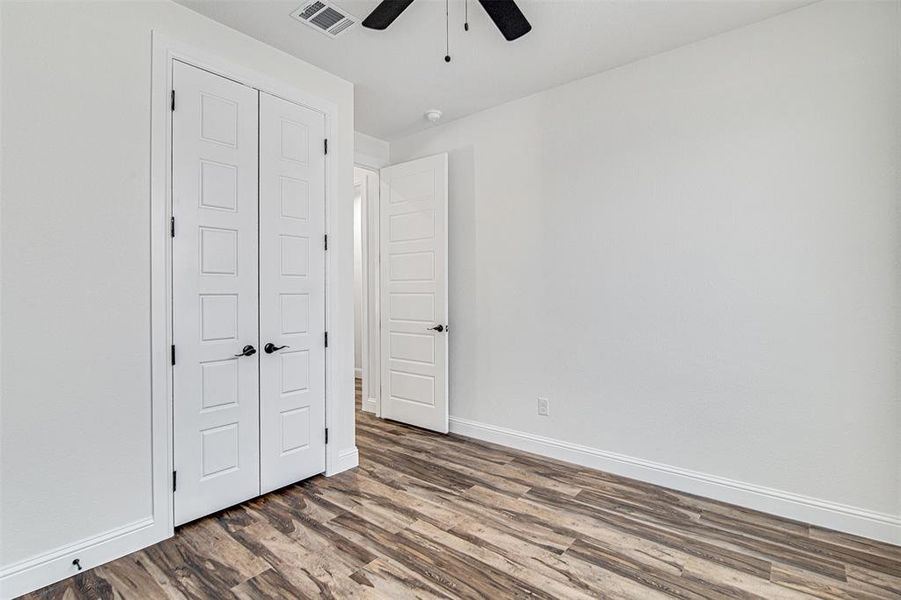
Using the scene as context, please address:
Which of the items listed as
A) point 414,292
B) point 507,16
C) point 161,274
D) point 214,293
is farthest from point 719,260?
point 161,274

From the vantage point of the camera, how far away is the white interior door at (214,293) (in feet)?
7.94

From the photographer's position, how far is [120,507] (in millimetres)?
2199

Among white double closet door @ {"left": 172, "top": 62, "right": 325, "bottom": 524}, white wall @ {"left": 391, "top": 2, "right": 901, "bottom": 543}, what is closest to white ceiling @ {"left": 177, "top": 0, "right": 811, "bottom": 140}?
white wall @ {"left": 391, "top": 2, "right": 901, "bottom": 543}

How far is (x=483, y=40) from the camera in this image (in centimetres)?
277

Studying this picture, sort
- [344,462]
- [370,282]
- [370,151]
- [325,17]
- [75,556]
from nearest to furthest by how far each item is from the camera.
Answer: [75,556] < [325,17] < [344,462] < [370,151] < [370,282]

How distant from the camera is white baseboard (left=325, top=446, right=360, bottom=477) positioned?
314cm

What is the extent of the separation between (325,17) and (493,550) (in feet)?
9.84

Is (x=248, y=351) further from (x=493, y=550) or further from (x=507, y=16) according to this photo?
(x=507, y=16)

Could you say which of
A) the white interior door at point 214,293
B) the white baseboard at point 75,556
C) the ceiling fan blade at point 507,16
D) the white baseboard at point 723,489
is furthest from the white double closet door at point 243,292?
the white baseboard at point 723,489

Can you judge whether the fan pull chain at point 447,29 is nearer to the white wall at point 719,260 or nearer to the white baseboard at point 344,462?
the white wall at point 719,260

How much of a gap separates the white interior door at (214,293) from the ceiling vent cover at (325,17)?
56cm

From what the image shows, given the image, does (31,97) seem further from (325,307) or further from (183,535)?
(183,535)

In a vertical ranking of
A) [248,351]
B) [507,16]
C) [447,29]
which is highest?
[447,29]

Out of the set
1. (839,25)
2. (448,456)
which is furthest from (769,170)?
(448,456)
